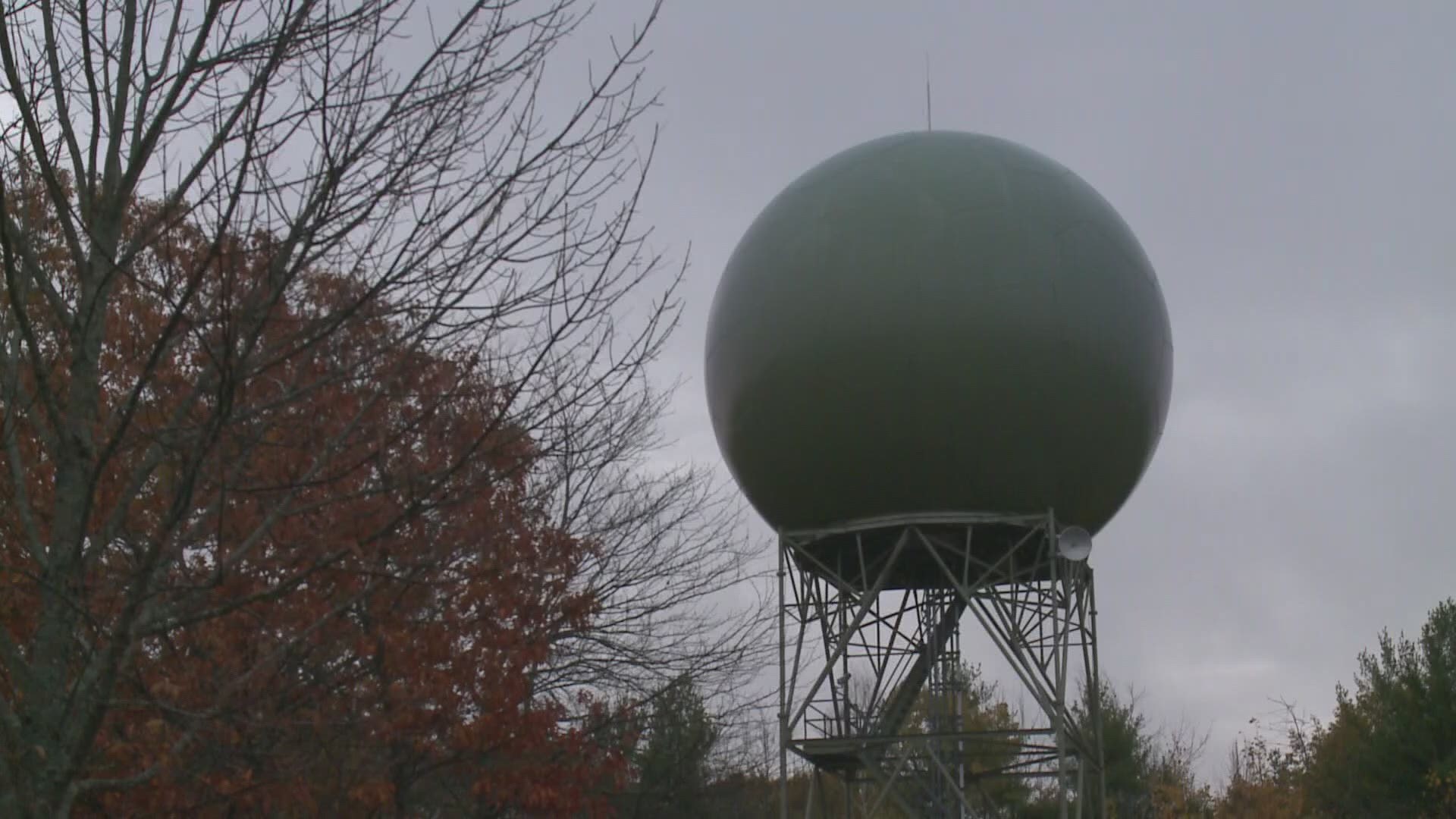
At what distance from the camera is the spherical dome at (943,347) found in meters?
14.7

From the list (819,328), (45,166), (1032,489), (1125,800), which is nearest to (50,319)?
(45,166)

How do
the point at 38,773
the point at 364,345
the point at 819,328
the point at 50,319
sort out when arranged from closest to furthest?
1. the point at 38,773
2. the point at 364,345
3. the point at 50,319
4. the point at 819,328

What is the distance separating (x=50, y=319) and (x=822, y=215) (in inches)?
352

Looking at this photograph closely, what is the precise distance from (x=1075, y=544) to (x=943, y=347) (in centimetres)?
239

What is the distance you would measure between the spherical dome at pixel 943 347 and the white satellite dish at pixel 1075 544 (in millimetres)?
328

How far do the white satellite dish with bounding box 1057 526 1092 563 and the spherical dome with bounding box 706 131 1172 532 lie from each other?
0.33 m

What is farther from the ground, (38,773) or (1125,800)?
(1125,800)

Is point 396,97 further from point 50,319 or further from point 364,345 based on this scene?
point 50,319

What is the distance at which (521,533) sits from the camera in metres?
11.2

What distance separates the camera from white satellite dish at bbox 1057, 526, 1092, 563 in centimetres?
1513

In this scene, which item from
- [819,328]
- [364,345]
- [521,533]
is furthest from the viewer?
[819,328]

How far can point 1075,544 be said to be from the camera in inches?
599

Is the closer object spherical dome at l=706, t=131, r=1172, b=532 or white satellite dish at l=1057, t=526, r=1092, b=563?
spherical dome at l=706, t=131, r=1172, b=532

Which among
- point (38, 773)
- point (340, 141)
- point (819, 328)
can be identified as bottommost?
point (38, 773)
